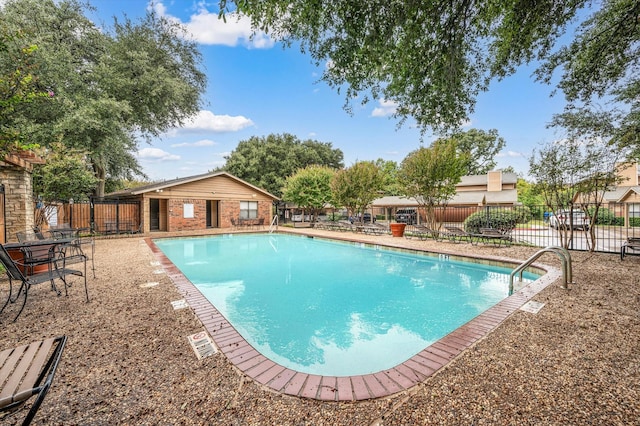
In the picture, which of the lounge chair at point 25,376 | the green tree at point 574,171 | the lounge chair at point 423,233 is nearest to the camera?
the lounge chair at point 25,376

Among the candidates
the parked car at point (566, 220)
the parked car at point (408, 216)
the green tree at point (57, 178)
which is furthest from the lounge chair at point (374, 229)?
the green tree at point (57, 178)

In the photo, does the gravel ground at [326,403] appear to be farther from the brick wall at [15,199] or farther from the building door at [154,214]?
the building door at [154,214]

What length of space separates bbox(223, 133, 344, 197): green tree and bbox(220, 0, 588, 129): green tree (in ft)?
84.9

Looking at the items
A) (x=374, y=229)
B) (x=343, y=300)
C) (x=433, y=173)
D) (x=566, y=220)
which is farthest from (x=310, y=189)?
(x=343, y=300)

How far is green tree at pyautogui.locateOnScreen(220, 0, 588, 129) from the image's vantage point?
12.2 ft

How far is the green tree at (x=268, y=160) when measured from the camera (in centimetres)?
3085

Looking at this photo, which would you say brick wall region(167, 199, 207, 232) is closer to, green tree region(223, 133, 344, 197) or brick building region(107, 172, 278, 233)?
brick building region(107, 172, 278, 233)

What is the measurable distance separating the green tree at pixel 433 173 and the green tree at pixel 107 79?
15512 millimetres

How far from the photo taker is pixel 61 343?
72.2 inches

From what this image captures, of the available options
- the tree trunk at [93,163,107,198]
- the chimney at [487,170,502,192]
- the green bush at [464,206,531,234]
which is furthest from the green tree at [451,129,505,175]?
the tree trunk at [93,163,107,198]

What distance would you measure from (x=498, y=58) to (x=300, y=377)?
615cm

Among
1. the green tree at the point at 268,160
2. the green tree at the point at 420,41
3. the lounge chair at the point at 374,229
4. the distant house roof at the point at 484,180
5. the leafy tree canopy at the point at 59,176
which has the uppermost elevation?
the green tree at the point at 268,160

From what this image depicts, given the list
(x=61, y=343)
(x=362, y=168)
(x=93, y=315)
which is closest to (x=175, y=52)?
(x=362, y=168)

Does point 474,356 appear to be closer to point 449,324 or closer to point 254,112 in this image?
point 449,324
